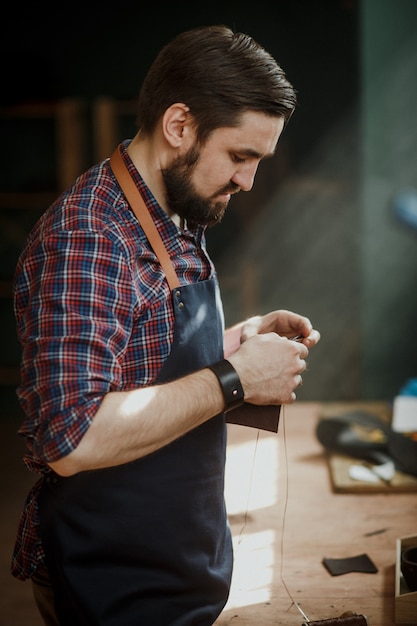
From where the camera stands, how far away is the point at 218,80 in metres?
1.40

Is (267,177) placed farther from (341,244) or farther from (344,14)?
(344,14)

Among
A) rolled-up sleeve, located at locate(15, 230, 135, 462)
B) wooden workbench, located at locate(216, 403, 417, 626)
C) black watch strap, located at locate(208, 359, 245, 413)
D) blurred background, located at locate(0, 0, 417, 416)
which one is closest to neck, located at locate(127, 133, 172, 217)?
rolled-up sleeve, located at locate(15, 230, 135, 462)

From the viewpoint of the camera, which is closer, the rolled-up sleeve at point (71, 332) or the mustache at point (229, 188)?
the rolled-up sleeve at point (71, 332)

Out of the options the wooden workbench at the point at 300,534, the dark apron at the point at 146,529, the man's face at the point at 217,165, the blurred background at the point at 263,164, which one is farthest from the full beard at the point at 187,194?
the blurred background at the point at 263,164

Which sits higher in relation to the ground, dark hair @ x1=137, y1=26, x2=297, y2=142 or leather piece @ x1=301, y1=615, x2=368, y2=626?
dark hair @ x1=137, y1=26, x2=297, y2=142

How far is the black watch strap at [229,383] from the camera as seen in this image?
4.35 ft

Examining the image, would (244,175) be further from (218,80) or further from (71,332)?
(71,332)

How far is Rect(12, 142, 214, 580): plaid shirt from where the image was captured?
115 centimetres

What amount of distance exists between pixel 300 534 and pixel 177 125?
1.14 metres

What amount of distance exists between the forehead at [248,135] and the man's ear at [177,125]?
0.05 m

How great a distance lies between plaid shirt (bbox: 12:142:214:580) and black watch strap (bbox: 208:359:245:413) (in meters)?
0.11

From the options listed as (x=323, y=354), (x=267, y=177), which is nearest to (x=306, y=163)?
(x=267, y=177)

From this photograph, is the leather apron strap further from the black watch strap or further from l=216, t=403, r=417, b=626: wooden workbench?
l=216, t=403, r=417, b=626: wooden workbench

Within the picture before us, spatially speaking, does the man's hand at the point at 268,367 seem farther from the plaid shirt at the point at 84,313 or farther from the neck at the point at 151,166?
the neck at the point at 151,166
